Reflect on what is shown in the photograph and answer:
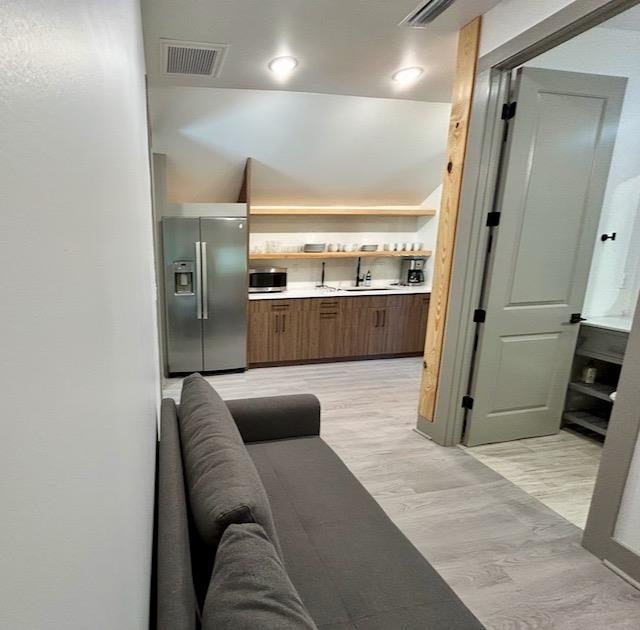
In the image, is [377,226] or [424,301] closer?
[424,301]

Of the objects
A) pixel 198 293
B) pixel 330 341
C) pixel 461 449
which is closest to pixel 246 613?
pixel 461 449

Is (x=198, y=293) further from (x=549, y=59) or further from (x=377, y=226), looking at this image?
(x=549, y=59)

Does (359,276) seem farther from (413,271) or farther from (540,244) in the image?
(540,244)

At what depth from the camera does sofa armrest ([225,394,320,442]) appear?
2.16 meters

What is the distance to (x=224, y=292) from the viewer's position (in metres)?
4.25

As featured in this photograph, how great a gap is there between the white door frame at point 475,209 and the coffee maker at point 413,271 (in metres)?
2.69

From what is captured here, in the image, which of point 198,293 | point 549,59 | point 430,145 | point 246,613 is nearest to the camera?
point 246,613

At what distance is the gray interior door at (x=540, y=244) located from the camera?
2533 millimetres

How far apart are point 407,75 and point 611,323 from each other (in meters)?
2.37

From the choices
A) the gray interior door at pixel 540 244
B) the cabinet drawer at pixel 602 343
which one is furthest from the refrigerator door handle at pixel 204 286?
the cabinet drawer at pixel 602 343

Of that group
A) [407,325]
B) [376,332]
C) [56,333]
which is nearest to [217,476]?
[56,333]

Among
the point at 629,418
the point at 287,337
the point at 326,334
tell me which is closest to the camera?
the point at 629,418

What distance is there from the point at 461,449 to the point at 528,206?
173 cm

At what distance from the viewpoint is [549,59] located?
8.58 feet
